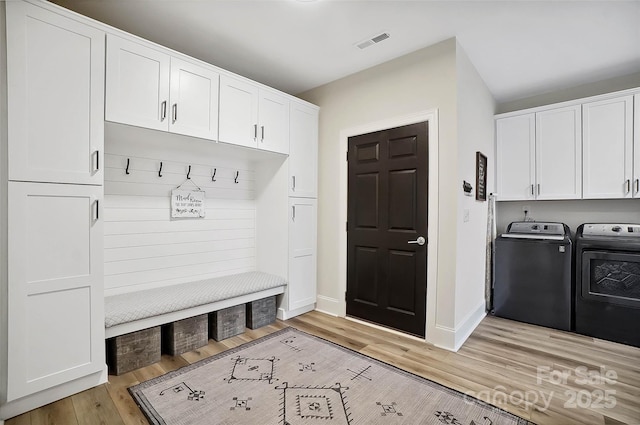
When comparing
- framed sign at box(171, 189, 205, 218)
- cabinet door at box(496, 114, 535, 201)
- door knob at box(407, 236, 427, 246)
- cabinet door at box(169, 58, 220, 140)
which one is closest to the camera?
cabinet door at box(169, 58, 220, 140)

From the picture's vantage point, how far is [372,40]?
264 centimetres

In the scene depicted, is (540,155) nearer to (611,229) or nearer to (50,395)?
(611,229)

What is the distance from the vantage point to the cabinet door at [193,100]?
2.37 m

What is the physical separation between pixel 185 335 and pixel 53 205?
4.57ft

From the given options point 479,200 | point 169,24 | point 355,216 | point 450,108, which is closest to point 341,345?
point 355,216

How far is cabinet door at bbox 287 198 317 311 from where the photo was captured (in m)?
3.30

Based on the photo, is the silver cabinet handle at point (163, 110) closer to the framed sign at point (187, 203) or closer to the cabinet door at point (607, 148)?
the framed sign at point (187, 203)

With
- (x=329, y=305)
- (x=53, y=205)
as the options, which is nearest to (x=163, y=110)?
(x=53, y=205)

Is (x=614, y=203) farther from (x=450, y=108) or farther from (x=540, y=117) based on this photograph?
(x=450, y=108)

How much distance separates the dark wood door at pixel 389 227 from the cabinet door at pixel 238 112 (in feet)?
3.69

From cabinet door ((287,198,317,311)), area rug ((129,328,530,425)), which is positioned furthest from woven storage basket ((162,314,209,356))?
cabinet door ((287,198,317,311))

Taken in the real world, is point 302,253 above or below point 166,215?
below

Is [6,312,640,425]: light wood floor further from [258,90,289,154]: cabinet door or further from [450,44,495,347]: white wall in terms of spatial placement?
[258,90,289,154]: cabinet door

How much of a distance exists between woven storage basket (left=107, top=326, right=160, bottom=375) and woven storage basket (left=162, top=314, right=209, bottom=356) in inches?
5.4
